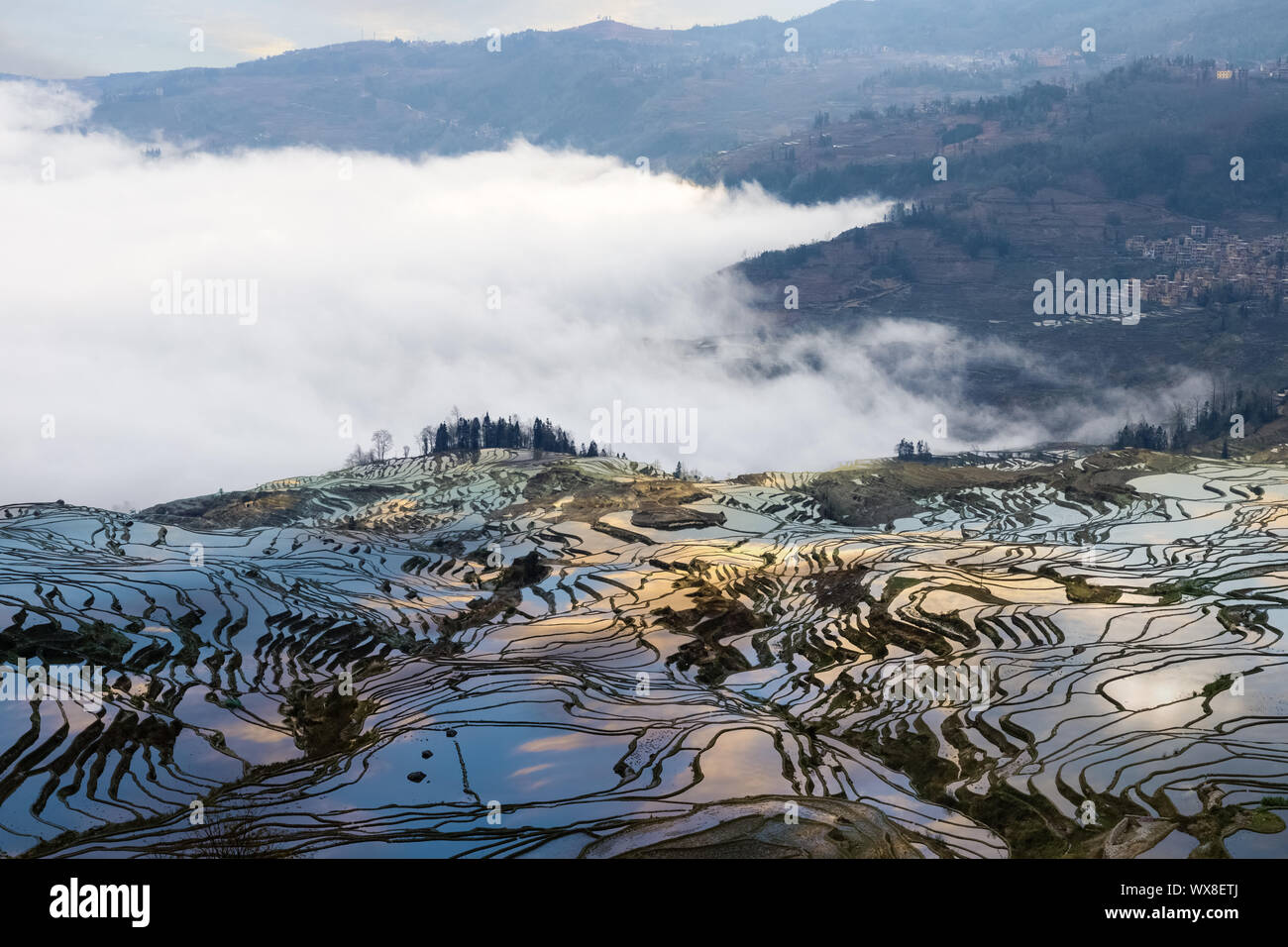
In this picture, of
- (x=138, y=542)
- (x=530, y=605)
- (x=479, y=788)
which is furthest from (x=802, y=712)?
(x=138, y=542)

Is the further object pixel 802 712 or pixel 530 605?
pixel 530 605

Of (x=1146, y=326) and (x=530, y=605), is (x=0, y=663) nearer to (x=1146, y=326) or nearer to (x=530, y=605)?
(x=530, y=605)

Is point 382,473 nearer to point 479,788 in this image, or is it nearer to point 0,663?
point 0,663
